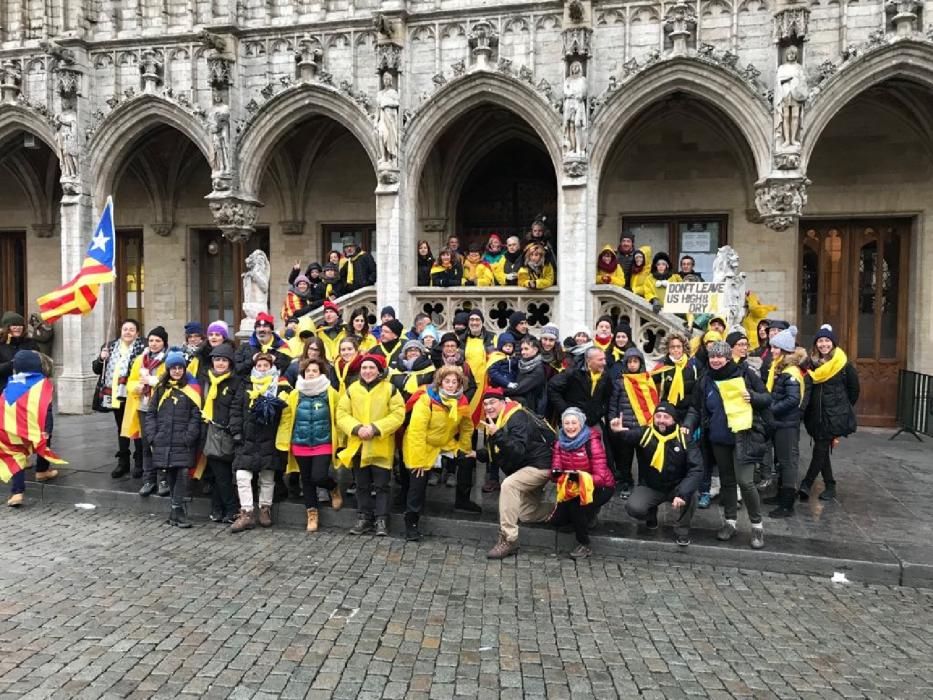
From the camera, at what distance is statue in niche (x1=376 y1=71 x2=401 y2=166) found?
444 inches

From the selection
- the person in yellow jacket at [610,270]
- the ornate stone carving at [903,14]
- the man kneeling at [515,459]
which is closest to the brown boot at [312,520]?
the man kneeling at [515,459]

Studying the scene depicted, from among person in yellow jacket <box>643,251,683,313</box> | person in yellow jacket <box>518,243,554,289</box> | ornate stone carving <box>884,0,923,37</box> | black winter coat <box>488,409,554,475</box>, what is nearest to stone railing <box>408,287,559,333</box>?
person in yellow jacket <box>518,243,554,289</box>

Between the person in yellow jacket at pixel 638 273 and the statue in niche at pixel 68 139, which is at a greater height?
the statue in niche at pixel 68 139

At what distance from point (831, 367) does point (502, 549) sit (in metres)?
3.81

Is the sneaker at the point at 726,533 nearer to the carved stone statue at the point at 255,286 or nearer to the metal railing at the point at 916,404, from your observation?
the metal railing at the point at 916,404

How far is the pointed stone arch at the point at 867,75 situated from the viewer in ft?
33.1

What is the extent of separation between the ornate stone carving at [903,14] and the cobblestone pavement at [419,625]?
8.16 meters

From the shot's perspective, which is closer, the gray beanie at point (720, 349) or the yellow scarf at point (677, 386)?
the gray beanie at point (720, 349)

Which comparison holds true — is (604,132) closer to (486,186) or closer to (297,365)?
(486,186)

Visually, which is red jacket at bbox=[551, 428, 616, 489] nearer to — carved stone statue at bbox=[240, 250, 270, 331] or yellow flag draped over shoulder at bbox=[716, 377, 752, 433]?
yellow flag draped over shoulder at bbox=[716, 377, 752, 433]

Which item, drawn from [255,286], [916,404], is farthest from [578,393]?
[916,404]

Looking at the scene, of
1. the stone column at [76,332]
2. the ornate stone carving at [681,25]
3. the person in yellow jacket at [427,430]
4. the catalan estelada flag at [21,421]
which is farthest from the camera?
the stone column at [76,332]

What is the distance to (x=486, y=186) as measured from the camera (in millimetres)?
14852

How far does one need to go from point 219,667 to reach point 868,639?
13.0 feet
